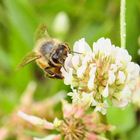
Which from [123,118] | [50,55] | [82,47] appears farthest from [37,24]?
[82,47]

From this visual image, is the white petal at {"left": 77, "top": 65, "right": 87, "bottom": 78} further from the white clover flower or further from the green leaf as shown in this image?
the green leaf

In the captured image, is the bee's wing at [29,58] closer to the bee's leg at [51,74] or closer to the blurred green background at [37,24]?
the bee's leg at [51,74]

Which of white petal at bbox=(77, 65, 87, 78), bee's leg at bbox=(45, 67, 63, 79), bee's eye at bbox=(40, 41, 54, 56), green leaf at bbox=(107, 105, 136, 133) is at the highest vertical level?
green leaf at bbox=(107, 105, 136, 133)

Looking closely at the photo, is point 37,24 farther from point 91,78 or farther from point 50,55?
point 91,78

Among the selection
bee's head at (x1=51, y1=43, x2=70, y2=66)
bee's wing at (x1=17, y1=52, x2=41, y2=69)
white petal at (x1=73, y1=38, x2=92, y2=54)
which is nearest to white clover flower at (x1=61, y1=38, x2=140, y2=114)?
white petal at (x1=73, y1=38, x2=92, y2=54)

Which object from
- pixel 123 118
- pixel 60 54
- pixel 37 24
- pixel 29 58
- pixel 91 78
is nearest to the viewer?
pixel 91 78

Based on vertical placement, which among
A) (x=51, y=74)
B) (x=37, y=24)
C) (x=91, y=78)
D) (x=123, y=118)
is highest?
(x=37, y=24)
